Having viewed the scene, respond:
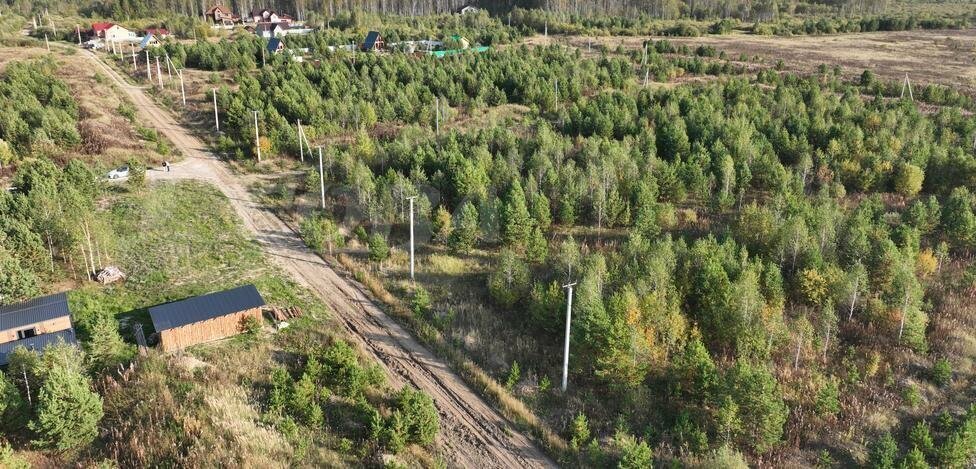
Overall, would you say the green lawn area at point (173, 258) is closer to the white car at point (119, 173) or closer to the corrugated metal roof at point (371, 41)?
the white car at point (119, 173)

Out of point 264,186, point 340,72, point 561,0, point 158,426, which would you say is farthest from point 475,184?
point 561,0

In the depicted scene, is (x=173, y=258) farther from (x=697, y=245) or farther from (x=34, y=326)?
(x=697, y=245)

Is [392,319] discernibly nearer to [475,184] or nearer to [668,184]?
[475,184]

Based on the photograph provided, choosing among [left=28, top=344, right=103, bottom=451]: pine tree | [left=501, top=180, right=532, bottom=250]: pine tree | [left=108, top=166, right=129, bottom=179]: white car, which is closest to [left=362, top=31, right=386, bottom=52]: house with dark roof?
[left=108, top=166, right=129, bottom=179]: white car

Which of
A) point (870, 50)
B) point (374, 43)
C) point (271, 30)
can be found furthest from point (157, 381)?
point (870, 50)

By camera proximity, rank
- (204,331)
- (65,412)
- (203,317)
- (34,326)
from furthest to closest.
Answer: (204,331)
(203,317)
(34,326)
(65,412)

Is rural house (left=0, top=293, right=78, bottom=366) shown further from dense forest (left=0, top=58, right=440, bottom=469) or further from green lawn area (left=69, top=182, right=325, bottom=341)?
green lawn area (left=69, top=182, right=325, bottom=341)
